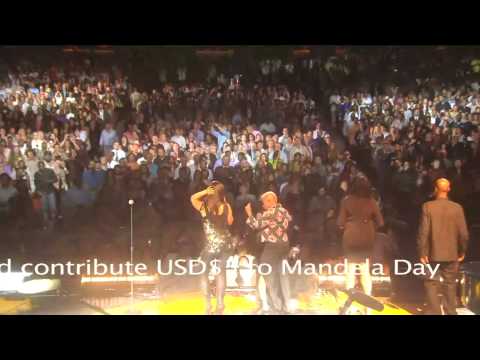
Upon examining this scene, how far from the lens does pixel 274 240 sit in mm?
9492

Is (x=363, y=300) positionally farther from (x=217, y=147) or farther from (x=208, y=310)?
(x=217, y=147)

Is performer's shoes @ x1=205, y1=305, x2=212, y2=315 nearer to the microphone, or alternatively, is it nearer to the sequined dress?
the sequined dress

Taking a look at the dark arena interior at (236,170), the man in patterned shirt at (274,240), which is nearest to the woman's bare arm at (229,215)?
the dark arena interior at (236,170)

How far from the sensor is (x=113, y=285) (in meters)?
9.52

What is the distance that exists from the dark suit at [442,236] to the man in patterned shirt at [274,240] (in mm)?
1189

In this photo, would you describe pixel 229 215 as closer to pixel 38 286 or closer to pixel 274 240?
pixel 274 240

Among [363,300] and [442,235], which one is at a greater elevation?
[442,235]

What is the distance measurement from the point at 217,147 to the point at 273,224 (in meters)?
0.85

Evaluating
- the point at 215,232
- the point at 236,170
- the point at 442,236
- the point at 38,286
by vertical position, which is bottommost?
the point at 38,286

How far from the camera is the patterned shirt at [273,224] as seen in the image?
9.48m

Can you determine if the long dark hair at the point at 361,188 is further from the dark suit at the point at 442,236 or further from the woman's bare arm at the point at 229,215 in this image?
the woman's bare arm at the point at 229,215

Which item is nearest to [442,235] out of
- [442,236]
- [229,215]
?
[442,236]

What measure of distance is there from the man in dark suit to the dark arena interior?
13mm
